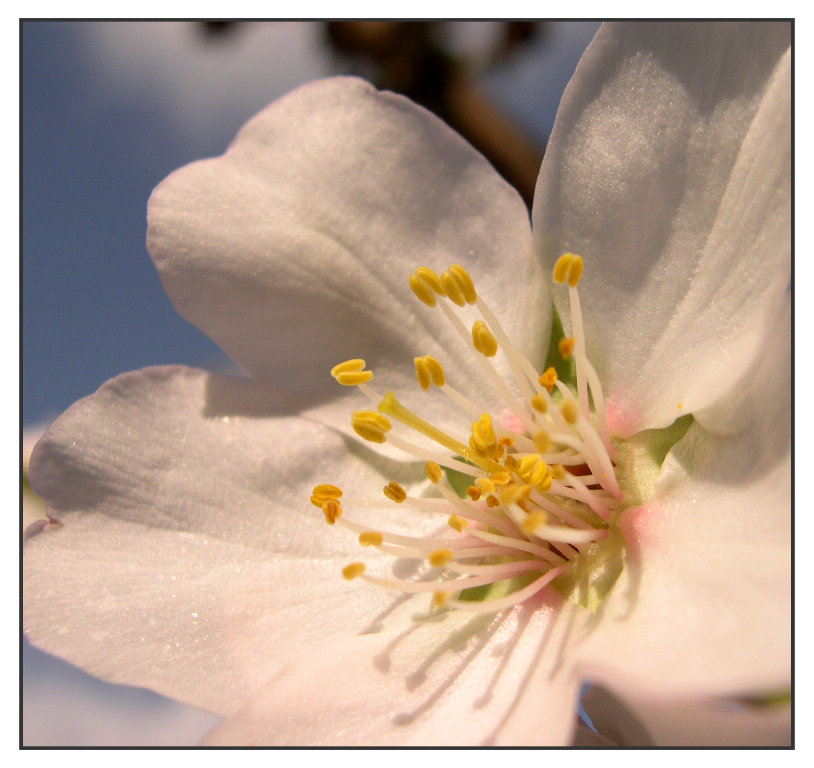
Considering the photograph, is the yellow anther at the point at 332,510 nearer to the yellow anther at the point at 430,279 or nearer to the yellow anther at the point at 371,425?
the yellow anther at the point at 371,425

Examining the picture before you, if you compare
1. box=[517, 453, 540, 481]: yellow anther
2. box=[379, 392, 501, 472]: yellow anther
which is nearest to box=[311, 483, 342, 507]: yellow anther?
box=[379, 392, 501, 472]: yellow anther

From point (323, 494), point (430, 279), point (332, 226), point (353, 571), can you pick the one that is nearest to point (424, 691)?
point (353, 571)

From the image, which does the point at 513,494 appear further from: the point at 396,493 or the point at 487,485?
the point at 396,493

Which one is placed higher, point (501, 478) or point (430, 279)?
point (430, 279)

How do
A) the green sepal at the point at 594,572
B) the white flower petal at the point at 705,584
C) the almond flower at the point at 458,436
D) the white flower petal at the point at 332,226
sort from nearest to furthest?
1. the white flower petal at the point at 705,584
2. the almond flower at the point at 458,436
3. the green sepal at the point at 594,572
4. the white flower petal at the point at 332,226

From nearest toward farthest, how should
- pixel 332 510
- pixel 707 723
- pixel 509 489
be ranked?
pixel 707 723
pixel 509 489
pixel 332 510

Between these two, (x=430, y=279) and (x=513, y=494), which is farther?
(x=430, y=279)

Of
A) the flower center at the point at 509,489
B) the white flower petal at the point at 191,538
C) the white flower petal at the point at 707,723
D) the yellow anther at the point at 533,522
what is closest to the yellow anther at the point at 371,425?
the flower center at the point at 509,489
